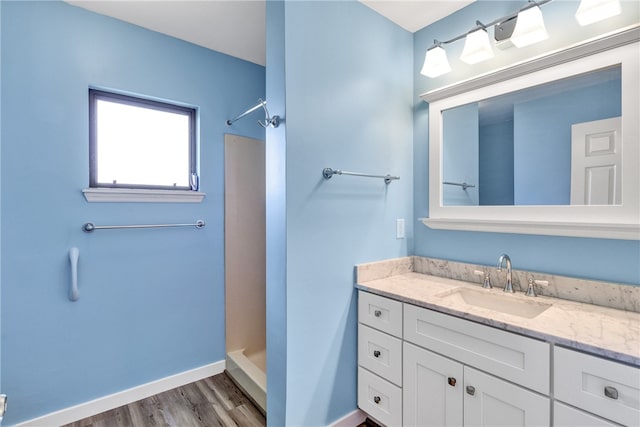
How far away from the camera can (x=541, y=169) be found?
151cm

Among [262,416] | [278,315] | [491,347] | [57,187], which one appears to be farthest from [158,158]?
[491,347]

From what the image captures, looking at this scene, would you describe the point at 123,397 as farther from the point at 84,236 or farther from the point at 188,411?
the point at 84,236

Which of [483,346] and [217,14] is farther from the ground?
[217,14]

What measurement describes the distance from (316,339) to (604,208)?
4.77 feet

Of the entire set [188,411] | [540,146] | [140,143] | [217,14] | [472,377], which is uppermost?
[217,14]

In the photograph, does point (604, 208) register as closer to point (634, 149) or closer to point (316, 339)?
point (634, 149)

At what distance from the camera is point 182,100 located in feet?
7.18

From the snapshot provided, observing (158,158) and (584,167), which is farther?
(158,158)

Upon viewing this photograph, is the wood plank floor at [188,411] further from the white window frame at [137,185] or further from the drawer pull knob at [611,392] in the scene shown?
the drawer pull knob at [611,392]

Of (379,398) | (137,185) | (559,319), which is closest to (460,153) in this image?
(559,319)

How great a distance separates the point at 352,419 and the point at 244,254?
55.7 inches

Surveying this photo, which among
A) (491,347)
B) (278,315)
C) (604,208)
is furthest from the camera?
(278,315)

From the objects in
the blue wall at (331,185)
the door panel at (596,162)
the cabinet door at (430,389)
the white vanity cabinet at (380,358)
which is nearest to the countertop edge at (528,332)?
the white vanity cabinet at (380,358)

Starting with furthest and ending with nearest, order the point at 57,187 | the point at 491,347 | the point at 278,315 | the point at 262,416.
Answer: the point at 262,416 < the point at 57,187 < the point at 278,315 < the point at 491,347
